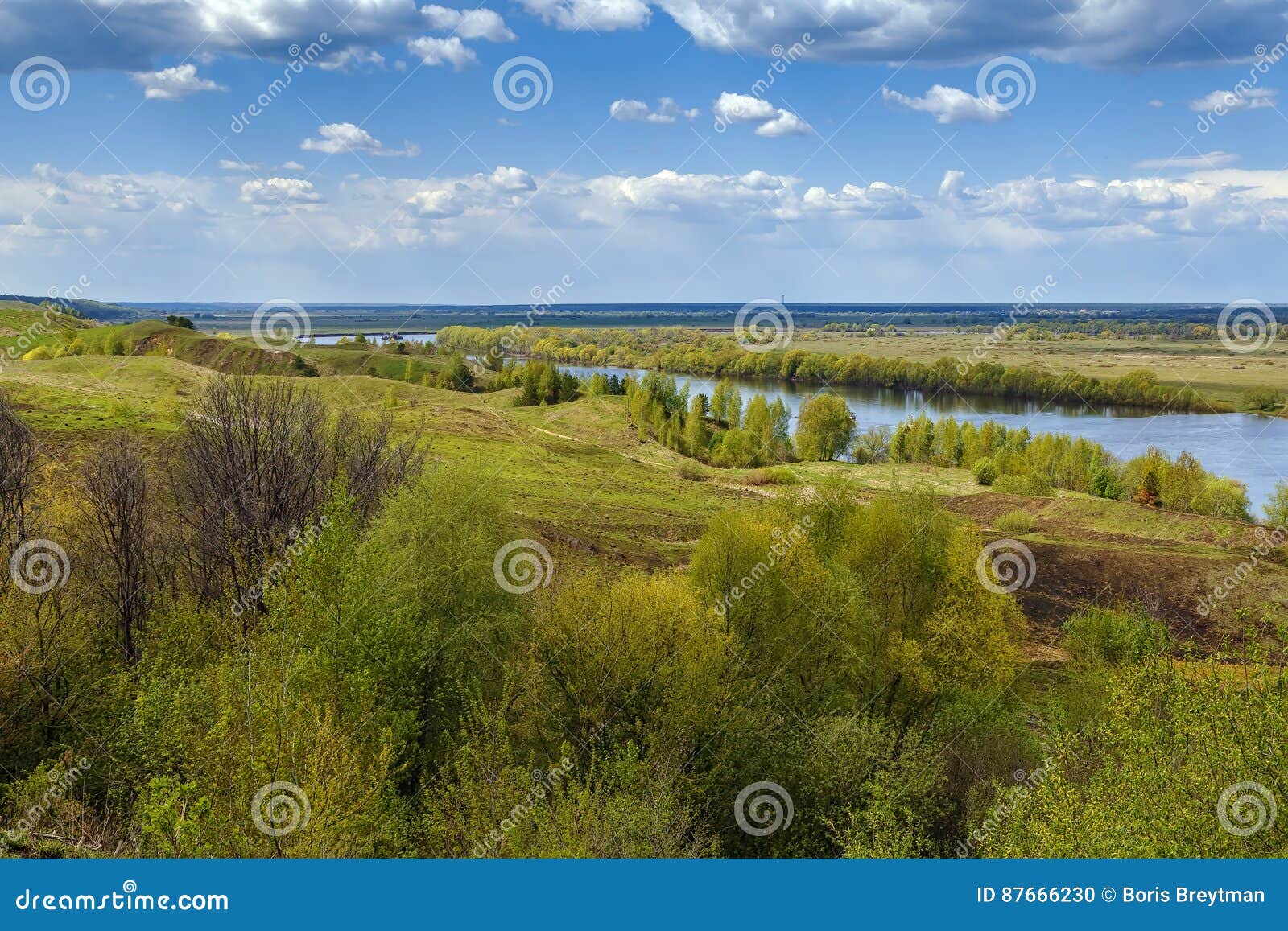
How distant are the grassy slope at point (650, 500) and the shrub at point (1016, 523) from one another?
2.76 ft

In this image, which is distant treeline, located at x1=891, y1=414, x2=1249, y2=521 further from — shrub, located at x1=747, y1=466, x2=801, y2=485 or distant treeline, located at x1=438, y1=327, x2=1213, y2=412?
distant treeline, located at x1=438, y1=327, x2=1213, y2=412

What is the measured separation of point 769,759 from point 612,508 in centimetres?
3744

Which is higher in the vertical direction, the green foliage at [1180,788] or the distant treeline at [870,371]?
the distant treeline at [870,371]

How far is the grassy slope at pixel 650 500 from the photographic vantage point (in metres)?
49.6

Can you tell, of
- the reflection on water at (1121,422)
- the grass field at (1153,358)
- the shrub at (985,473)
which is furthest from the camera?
the grass field at (1153,358)

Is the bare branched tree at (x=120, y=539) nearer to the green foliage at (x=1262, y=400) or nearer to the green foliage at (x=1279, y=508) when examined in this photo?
the green foliage at (x=1279, y=508)

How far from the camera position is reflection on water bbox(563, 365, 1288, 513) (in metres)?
98.1

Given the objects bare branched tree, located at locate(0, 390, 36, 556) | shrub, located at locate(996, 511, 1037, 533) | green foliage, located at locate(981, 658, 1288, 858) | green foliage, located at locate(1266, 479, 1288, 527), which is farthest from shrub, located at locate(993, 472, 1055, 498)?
bare branched tree, located at locate(0, 390, 36, 556)

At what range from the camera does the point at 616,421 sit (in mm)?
103750

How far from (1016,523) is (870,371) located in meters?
97.4

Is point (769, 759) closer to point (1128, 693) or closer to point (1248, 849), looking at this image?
point (1128, 693)

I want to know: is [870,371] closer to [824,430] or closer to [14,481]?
[824,430]

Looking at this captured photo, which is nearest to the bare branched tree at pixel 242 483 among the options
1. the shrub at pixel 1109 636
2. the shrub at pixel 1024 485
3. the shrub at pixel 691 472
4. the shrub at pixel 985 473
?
the shrub at pixel 1109 636

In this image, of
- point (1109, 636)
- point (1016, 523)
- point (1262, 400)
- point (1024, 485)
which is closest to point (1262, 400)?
point (1262, 400)
